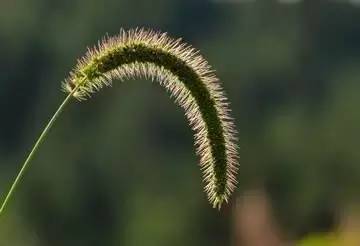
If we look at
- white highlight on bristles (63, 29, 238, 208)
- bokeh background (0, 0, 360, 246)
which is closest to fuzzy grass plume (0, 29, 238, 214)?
white highlight on bristles (63, 29, 238, 208)

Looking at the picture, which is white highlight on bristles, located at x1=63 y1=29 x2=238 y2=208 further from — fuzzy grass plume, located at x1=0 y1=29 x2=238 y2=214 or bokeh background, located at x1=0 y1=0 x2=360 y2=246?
bokeh background, located at x1=0 y1=0 x2=360 y2=246

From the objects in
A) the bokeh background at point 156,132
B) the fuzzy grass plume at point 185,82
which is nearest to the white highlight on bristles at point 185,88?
the fuzzy grass plume at point 185,82

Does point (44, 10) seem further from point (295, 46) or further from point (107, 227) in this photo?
point (107, 227)

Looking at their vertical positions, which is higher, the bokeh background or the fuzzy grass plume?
the bokeh background

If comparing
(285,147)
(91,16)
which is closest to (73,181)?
(285,147)

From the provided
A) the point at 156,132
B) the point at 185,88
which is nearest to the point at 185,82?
the point at 185,88

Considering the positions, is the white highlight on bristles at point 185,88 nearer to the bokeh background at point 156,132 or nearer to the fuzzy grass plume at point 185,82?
the fuzzy grass plume at point 185,82

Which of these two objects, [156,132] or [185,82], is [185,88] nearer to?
[185,82]
